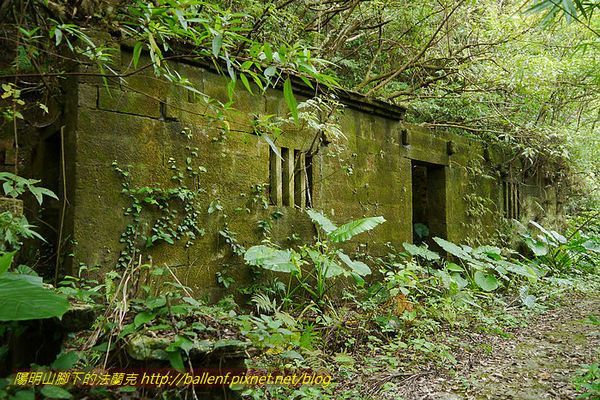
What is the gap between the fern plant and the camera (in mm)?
4492

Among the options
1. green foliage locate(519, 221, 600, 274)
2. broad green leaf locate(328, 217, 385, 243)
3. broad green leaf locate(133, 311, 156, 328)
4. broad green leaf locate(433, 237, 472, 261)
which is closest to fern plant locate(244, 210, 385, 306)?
broad green leaf locate(328, 217, 385, 243)

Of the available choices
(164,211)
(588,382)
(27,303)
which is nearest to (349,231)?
(164,211)

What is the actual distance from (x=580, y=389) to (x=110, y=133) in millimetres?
4242

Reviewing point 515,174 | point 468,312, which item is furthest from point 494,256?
point 515,174

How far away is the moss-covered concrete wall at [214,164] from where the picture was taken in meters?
3.84

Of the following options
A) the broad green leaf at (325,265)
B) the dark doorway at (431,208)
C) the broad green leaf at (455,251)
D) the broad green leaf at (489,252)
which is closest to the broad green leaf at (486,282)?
the broad green leaf at (455,251)

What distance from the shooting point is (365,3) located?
757 cm

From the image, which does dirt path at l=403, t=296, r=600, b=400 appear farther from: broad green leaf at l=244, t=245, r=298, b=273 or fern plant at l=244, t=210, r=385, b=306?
broad green leaf at l=244, t=245, r=298, b=273

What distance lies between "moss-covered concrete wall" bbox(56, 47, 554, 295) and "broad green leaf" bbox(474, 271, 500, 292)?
1084mm

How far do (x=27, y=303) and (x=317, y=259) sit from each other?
11.6 ft


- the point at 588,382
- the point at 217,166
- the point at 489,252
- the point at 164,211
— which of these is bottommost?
the point at 588,382

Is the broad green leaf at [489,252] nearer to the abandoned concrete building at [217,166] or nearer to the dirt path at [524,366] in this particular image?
the abandoned concrete building at [217,166]

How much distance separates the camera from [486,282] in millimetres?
5992

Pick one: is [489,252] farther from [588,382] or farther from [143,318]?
[143,318]
